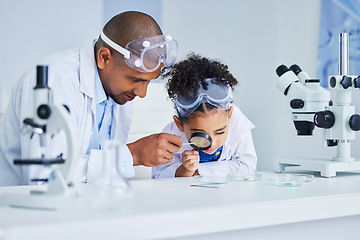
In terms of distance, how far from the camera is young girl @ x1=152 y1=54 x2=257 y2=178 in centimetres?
187

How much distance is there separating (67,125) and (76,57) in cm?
105

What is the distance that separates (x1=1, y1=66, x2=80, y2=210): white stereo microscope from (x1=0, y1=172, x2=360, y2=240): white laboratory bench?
3 cm

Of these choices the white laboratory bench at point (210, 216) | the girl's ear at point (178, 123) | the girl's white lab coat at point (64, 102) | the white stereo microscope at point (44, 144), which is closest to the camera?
the white laboratory bench at point (210, 216)

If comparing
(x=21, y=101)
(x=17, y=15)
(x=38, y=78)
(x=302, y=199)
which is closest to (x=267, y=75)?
(x=17, y=15)

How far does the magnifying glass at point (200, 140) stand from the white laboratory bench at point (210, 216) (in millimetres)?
323

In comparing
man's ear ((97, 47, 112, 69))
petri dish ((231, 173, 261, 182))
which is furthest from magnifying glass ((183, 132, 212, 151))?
man's ear ((97, 47, 112, 69))

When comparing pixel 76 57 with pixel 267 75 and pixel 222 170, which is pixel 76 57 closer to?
pixel 222 170

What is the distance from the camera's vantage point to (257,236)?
112cm

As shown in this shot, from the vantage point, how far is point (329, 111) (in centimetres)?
179

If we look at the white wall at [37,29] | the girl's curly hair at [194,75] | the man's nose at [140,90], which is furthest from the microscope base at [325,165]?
the white wall at [37,29]

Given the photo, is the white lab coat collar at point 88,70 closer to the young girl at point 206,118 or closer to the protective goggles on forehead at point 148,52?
the protective goggles on forehead at point 148,52

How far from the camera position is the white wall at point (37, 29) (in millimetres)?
3686

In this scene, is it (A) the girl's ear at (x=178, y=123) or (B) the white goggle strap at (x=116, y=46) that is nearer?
(B) the white goggle strap at (x=116, y=46)

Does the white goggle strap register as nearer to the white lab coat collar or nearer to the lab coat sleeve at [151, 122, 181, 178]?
the white lab coat collar
